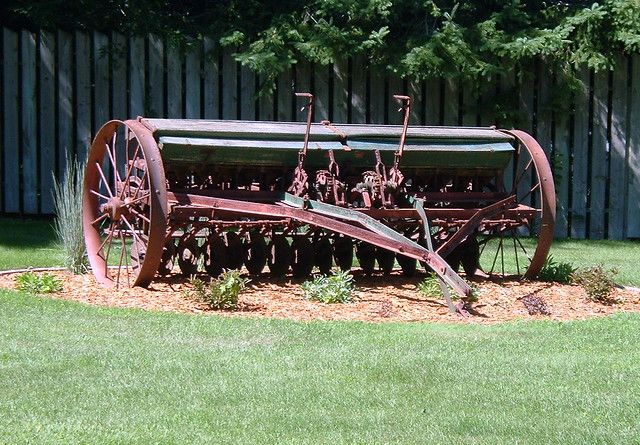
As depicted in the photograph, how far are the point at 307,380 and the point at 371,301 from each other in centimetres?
331

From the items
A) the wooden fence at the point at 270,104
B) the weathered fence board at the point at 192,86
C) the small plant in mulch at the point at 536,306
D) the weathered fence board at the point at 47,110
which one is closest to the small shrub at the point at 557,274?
the small plant in mulch at the point at 536,306

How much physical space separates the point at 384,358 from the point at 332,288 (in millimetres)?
2636

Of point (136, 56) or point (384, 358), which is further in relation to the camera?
point (136, 56)

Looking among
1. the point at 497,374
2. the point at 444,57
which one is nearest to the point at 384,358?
the point at 497,374

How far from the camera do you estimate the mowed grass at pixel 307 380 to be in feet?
18.1

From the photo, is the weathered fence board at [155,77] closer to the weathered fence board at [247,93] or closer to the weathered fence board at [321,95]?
the weathered fence board at [247,93]

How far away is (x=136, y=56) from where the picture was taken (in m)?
15.4

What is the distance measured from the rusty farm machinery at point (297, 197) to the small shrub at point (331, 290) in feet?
1.57

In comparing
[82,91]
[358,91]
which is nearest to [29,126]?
[82,91]

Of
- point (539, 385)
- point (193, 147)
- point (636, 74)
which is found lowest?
point (539, 385)

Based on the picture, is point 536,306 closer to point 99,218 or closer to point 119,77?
point 99,218

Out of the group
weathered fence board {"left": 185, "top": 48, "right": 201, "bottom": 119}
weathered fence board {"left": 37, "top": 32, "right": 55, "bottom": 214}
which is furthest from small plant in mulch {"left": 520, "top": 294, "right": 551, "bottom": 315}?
weathered fence board {"left": 37, "top": 32, "right": 55, "bottom": 214}

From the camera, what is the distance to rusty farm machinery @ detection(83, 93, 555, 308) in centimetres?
988

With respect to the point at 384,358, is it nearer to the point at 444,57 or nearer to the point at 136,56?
the point at 444,57
